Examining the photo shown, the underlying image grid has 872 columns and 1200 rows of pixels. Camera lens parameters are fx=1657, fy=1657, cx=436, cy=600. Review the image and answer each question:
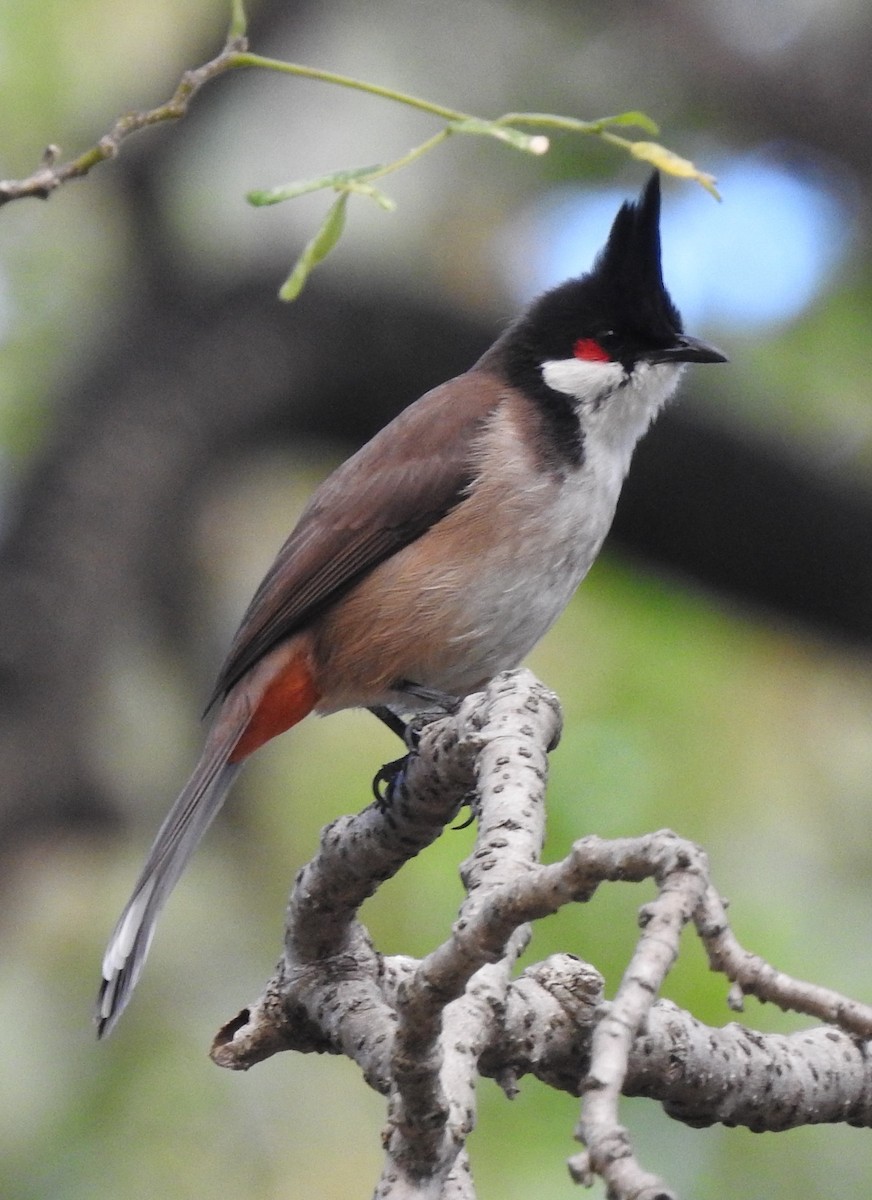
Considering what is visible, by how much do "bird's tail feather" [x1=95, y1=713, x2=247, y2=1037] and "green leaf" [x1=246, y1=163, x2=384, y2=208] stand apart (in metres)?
1.31

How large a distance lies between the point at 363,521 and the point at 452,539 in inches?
8.9

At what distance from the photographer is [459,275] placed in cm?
624

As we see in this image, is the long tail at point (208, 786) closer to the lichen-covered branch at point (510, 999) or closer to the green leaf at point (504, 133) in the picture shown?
the lichen-covered branch at point (510, 999)

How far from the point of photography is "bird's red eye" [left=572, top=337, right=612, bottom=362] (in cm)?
368

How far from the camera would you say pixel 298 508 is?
6500 mm

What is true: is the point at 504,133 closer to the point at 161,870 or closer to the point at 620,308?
the point at 161,870

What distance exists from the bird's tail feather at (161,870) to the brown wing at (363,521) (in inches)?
9.2

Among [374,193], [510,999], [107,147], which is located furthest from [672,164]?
[510,999]

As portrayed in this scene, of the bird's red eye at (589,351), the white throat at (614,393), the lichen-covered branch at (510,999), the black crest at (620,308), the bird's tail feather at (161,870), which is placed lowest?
the lichen-covered branch at (510,999)

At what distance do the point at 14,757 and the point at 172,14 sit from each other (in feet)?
9.38

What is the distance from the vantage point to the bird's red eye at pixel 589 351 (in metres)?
3.68

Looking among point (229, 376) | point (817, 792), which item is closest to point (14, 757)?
point (229, 376)

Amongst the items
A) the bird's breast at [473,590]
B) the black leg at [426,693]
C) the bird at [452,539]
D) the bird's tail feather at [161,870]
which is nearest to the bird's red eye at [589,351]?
Result: the bird at [452,539]

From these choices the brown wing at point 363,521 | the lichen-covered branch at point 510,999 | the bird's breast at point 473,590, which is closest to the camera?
the lichen-covered branch at point 510,999
